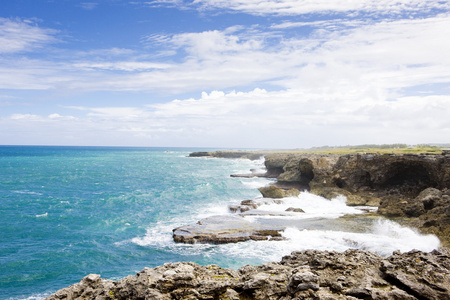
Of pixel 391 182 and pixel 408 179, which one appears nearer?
pixel 408 179

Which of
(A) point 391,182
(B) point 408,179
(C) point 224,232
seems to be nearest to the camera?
(C) point 224,232

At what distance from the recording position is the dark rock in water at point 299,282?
28.2 feet

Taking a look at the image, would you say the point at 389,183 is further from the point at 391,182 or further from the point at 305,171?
the point at 305,171

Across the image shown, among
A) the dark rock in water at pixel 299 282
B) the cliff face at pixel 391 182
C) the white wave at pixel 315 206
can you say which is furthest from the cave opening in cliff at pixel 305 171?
the dark rock in water at pixel 299 282

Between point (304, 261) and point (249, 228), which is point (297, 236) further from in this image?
point (304, 261)

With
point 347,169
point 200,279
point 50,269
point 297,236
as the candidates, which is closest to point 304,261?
point 200,279

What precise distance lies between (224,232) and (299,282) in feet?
62.8

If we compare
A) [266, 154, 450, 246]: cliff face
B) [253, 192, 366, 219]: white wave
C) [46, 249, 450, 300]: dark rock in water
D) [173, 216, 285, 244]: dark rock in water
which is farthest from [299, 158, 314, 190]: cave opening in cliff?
[46, 249, 450, 300]: dark rock in water

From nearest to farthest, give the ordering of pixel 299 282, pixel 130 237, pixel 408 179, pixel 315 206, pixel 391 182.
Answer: pixel 299 282 → pixel 130 237 → pixel 315 206 → pixel 408 179 → pixel 391 182

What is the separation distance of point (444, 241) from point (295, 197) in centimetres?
2156

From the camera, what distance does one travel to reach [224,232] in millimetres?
27312

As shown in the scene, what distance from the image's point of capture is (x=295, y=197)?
42906mm

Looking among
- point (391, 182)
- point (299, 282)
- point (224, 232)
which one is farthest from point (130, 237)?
point (391, 182)

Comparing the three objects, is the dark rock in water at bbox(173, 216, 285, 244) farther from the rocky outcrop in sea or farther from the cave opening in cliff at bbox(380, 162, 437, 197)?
the cave opening in cliff at bbox(380, 162, 437, 197)
